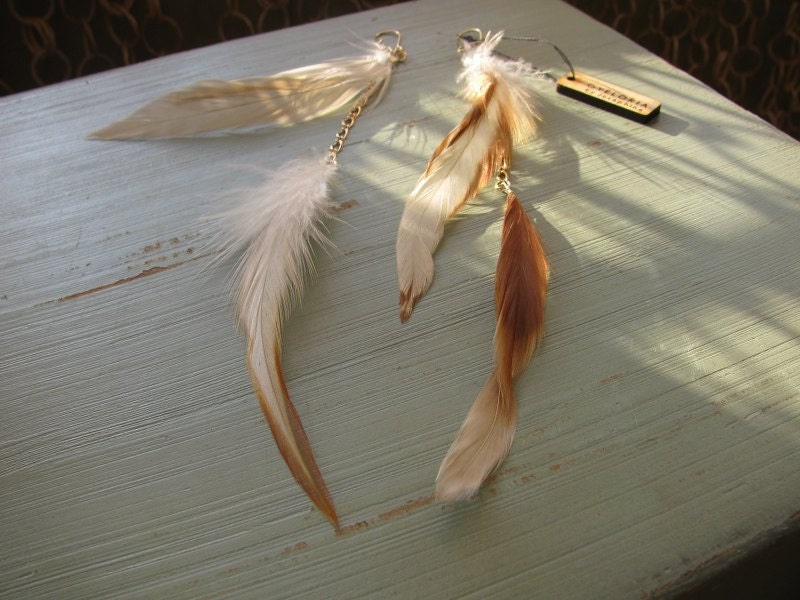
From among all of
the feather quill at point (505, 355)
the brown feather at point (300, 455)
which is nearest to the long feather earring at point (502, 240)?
the feather quill at point (505, 355)

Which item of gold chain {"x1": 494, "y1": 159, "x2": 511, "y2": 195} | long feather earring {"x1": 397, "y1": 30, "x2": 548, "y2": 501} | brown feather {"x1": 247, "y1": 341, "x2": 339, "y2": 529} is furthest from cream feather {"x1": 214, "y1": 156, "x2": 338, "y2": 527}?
gold chain {"x1": 494, "y1": 159, "x2": 511, "y2": 195}

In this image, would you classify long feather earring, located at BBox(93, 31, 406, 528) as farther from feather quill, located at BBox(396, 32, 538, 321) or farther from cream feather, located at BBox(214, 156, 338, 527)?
feather quill, located at BBox(396, 32, 538, 321)

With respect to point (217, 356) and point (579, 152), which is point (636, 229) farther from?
point (217, 356)

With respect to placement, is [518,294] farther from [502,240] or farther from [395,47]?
[395,47]

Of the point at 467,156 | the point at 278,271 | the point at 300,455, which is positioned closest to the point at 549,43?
the point at 467,156

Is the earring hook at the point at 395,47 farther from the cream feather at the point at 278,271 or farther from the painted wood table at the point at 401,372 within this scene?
the cream feather at the point at 278,271

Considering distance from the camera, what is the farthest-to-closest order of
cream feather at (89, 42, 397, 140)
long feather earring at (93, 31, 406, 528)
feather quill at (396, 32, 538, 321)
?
cream feather at (89, 42, 397, 140) → feather quill at (396, 32, 538, 321) → long feather earring at (93, 31, 406, 528)
